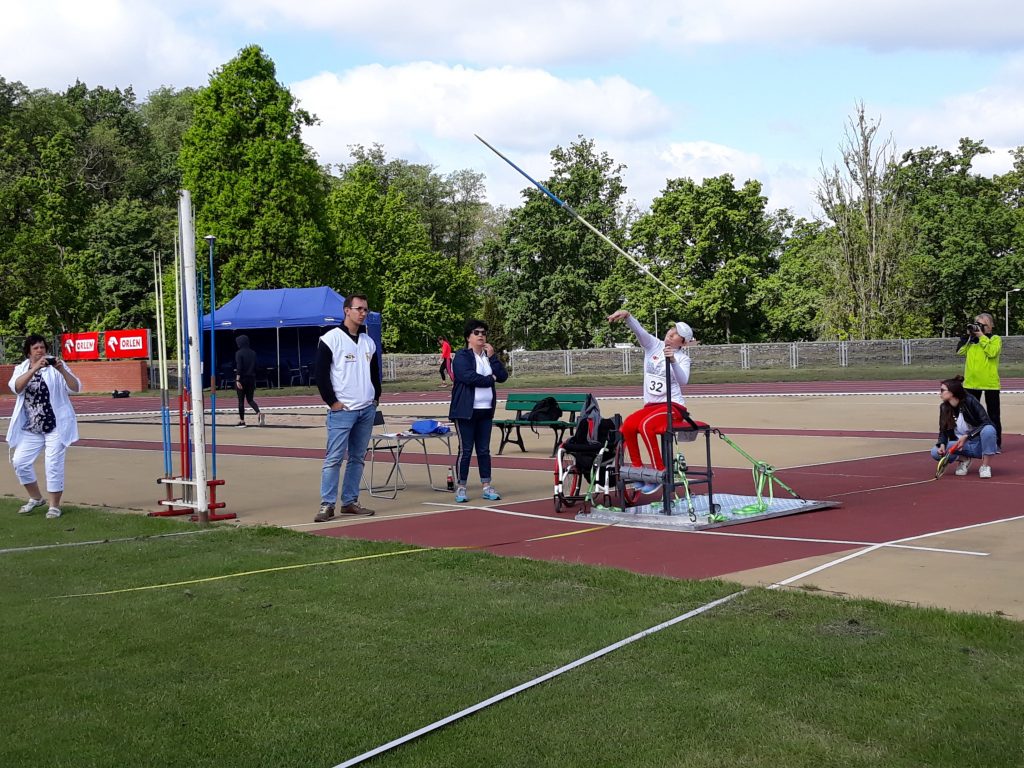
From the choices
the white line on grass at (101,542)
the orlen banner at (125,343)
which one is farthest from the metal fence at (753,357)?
the white line on grass at (101,542)

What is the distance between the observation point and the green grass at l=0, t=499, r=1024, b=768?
432 centimetres

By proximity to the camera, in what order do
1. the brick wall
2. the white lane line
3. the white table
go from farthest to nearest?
the brick wall
the white table
the white lane line

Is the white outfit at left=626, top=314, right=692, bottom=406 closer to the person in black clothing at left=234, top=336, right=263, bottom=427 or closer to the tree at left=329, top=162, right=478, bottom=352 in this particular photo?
the person in black clothing at left=234, top=336, right=263, bottom=427

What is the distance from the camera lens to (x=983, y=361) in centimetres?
1466

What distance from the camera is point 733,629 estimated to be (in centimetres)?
592

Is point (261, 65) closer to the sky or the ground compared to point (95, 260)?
closer to the sky

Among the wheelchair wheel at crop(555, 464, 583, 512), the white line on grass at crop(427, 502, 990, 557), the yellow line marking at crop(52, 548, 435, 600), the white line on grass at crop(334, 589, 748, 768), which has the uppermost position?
the wheelchair wheel at crop(555, 464, 583, 512)

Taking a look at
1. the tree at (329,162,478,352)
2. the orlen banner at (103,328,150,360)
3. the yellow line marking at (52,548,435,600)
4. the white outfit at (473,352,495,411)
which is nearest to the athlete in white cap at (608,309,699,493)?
the white outfit at (473,352,495,411)

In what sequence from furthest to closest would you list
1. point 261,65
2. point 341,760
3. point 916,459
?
point 261,65
point 916,459
point 341,760

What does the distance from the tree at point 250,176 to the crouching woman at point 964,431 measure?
1654 inches

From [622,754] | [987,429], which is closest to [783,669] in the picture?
[622,754]

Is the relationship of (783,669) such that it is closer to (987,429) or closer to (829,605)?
(829,605)

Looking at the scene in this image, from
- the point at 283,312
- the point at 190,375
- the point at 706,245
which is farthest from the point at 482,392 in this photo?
the point at 706,245

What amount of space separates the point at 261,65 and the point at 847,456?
141 feet
